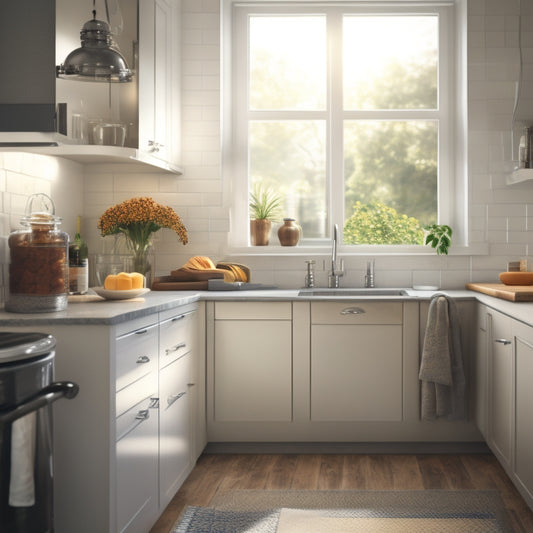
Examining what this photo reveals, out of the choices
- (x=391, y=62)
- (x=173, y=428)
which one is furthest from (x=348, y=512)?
(x=391, y=62)

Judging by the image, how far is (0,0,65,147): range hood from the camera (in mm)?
2422

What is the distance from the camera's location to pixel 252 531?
8.71ft

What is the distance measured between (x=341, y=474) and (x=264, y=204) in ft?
6.17

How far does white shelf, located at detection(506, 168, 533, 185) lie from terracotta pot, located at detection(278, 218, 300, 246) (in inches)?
53.0

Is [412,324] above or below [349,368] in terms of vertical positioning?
above

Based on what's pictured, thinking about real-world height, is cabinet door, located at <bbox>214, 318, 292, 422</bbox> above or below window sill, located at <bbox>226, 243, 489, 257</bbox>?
below

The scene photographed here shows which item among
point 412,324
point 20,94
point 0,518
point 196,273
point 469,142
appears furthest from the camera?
point 469,142

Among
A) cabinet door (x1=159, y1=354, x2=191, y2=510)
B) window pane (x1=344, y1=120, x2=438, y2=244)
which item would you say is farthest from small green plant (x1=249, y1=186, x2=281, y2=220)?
cabinet door (x1=159, y1=354, x2=191, y2=510)

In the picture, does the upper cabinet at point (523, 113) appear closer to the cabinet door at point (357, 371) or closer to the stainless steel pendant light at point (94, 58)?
the cabinet door at point (357, 371)

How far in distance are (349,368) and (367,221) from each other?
4.13ft

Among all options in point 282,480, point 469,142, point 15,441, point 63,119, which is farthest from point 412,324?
point 15,441

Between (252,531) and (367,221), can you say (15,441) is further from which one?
(367,221)

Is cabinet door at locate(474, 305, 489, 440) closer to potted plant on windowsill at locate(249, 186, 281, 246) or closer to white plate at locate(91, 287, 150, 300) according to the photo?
potted plant on windowsill at locate(249, 186, 281, 246)

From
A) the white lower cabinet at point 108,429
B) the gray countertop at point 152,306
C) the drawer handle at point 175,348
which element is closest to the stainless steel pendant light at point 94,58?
the gray countertop at point 152,306
